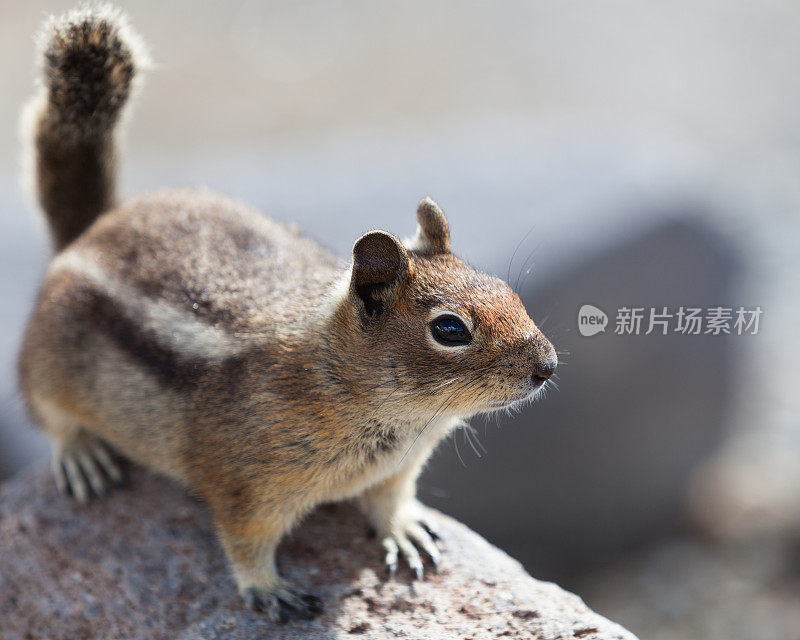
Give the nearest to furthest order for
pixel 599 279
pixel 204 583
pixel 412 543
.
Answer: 1. pixel 204 583
2. pixel 412 543
3. pixel 599 279

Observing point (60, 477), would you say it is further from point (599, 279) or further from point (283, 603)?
point (599, 279)

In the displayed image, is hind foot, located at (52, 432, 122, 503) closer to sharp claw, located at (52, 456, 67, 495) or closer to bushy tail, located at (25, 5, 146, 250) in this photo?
sharp claw, located at (52, 456, 67, 495)

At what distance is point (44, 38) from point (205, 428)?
179 centimetres

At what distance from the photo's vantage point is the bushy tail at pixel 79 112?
3.77 meters

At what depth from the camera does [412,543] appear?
3.60m

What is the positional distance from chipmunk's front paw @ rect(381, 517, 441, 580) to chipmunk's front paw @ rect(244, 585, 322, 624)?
0.35 m

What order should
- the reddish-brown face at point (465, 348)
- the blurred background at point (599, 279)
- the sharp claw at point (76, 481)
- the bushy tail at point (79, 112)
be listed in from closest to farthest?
1. the reddish-brown face at point (465, 348)
2. the bushy tail at point (79, 112)
3. the sharp claw at point (76, 481)
4. the blurred background at point (599, 279)

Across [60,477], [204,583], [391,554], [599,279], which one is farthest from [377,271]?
[599,279]

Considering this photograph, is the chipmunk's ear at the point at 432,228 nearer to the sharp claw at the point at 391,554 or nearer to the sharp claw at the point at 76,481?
the sharp claw at the point at 391,554

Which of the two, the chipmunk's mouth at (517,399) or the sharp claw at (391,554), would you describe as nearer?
the chipmunk's mouth at (517,399)

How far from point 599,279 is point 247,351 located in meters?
3.47

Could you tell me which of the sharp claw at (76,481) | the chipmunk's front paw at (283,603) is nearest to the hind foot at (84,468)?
the sharp claw at (76,481)

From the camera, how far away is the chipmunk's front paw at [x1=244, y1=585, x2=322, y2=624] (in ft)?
10.5

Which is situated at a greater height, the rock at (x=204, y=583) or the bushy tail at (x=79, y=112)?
the bushy tail at (x=79, y=112)
